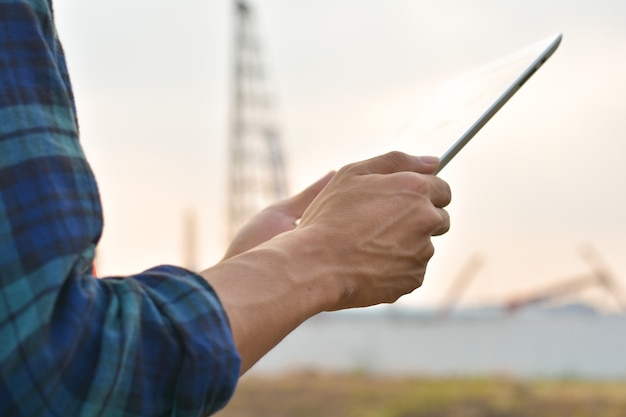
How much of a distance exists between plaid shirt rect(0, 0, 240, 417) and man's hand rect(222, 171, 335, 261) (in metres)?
0.61

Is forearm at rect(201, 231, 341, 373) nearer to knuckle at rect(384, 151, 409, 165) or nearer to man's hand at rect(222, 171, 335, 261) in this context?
knuckle at rect(384, 151, 409, 165)

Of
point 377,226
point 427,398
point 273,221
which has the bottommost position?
point 427,398

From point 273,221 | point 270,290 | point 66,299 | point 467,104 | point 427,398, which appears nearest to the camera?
point 66,299

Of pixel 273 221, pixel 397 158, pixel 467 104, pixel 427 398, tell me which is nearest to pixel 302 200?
pixel 273 221

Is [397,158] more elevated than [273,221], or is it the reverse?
[397,158]

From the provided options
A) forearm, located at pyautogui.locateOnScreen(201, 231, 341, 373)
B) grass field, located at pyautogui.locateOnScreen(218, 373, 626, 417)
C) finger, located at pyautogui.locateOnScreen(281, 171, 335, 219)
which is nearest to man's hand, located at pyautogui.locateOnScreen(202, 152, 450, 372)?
forearm, located at pyautogui.locateOnScreen(201, 231, 341, 373)

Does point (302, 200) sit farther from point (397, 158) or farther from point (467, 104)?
point (397, 158)

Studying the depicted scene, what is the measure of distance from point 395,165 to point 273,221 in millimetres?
437

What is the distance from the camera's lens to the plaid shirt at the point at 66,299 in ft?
2.52

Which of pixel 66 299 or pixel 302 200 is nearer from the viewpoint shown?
pixel 66 299

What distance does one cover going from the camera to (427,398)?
12859 mm

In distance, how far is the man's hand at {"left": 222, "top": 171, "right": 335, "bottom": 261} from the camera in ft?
4.93

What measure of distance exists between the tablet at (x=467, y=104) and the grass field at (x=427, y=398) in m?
10.8

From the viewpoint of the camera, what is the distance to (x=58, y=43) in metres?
0.90
